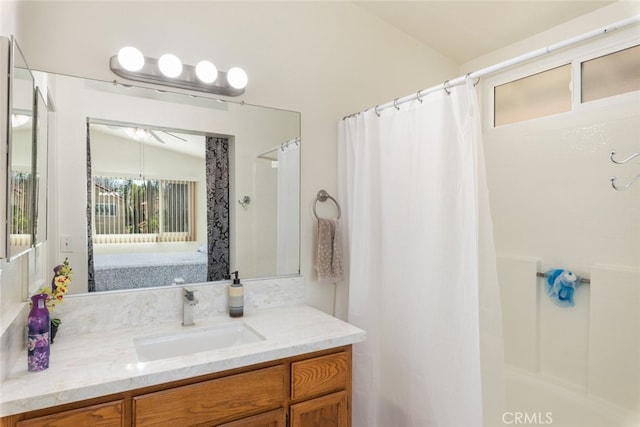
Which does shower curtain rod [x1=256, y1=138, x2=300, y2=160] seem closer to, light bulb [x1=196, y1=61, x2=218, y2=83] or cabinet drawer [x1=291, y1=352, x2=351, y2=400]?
light bulb [x1=196, y1=61, x2=218, y2=83]

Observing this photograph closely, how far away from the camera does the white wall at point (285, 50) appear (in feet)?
5.20

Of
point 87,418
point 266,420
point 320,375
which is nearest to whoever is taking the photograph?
point 87,418

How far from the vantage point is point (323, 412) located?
5.06 feet

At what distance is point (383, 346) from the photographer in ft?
6.35

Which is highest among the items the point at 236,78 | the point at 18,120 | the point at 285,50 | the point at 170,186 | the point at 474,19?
the point at 474,19

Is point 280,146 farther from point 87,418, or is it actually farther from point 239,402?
point 87,418

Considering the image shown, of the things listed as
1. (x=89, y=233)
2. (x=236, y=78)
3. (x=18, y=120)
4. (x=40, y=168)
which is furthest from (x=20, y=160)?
(x=236, y=78)

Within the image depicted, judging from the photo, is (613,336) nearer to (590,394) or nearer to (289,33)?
(590,394)

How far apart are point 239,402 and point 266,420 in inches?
5.6

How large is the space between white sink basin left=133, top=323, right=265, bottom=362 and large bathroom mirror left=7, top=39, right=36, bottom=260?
603mm

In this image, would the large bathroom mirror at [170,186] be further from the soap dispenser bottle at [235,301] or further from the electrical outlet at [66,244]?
the soap dispenser bottle at [235,301]

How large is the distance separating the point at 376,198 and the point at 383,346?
78cm

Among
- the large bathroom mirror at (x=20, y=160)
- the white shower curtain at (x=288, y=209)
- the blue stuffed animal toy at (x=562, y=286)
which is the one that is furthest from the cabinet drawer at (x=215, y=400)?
the blue stuffed animal toy at (x=562, y=286)

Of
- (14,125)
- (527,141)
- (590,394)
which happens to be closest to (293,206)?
(14,125)
